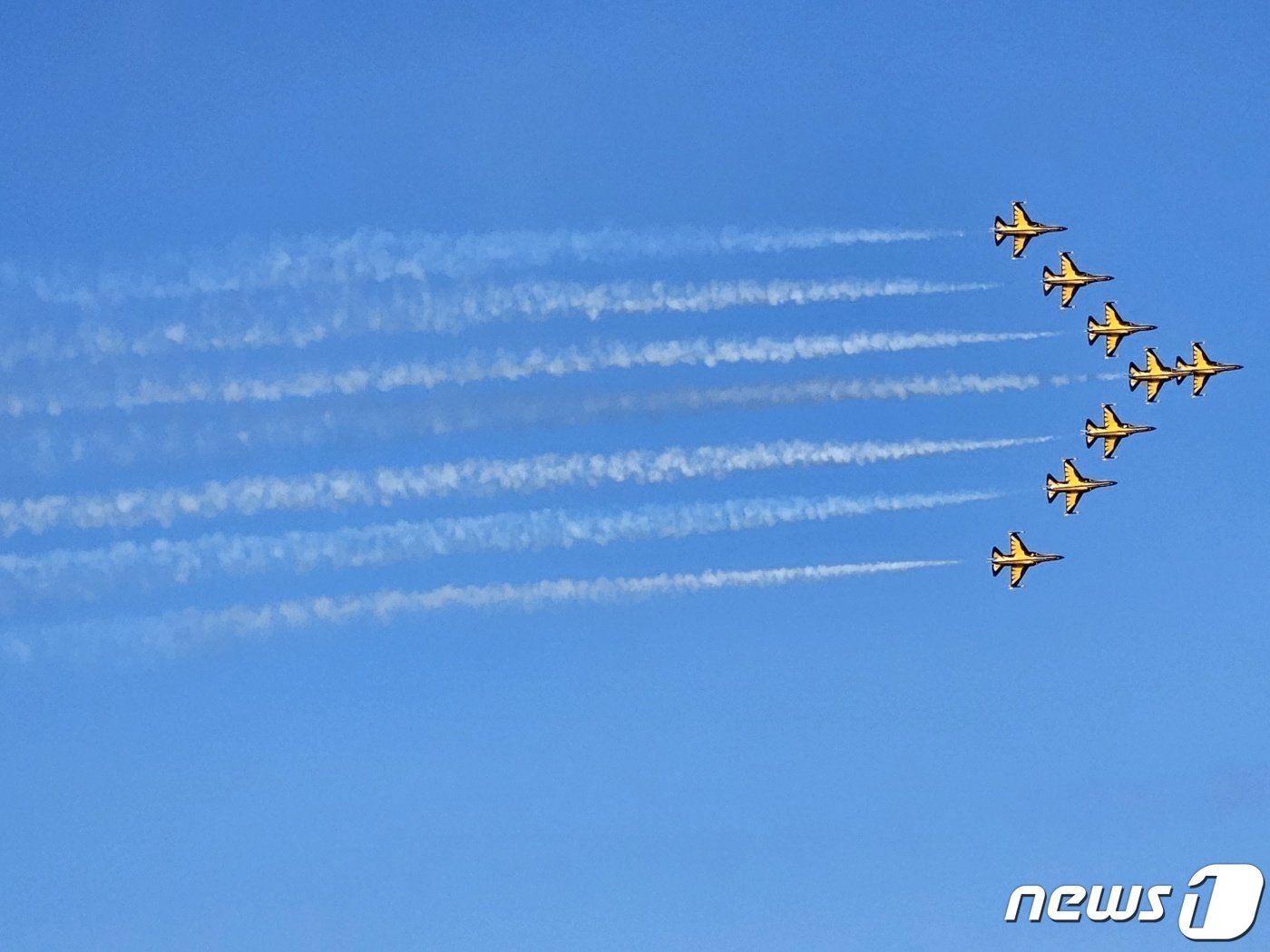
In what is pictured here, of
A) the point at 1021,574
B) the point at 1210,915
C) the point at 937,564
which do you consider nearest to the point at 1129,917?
the point at 1210,915

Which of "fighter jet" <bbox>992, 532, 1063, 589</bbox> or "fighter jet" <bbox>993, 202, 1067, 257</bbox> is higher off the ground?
"fighter jet" <bbox>993, 202, 1067, 257</bbox>

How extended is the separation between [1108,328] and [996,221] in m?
7.64

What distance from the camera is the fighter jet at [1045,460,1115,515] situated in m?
121

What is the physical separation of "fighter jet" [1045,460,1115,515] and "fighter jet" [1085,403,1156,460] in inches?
54.4

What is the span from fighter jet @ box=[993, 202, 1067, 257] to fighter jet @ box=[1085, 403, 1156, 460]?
9.28m

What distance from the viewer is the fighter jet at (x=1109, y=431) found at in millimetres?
120812

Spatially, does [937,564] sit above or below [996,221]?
below

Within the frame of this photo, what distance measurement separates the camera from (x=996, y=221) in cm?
11738

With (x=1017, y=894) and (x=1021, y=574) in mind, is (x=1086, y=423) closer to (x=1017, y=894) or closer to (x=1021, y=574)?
(x=1021, y=574)

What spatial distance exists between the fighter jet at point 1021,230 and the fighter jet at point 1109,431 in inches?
365

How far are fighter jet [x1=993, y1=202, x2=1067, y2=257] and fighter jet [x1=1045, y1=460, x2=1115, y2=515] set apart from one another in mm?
10986

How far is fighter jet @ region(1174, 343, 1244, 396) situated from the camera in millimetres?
116812

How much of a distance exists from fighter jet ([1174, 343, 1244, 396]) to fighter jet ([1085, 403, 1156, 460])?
4.29m

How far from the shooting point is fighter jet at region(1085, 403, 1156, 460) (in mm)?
120812
